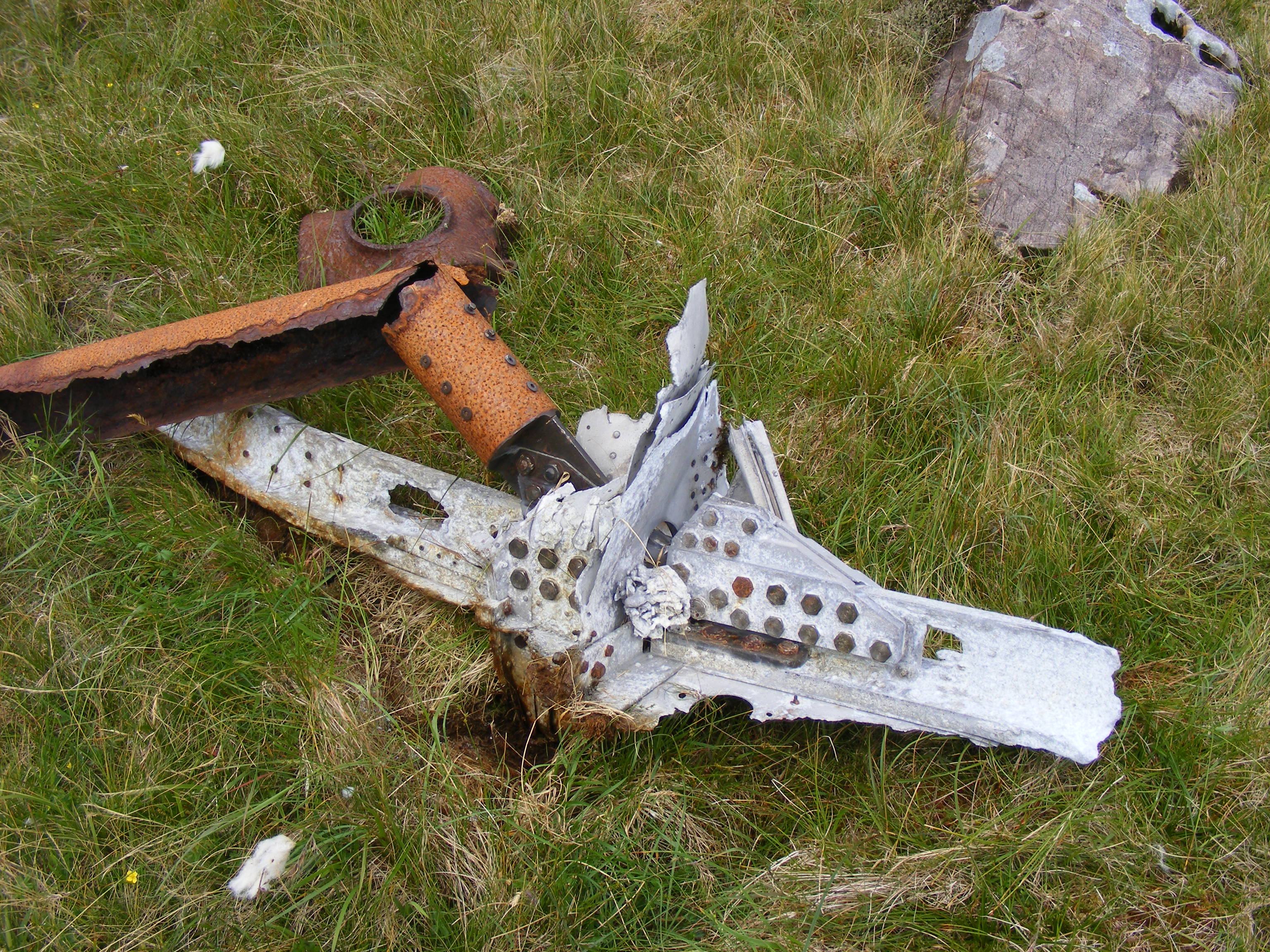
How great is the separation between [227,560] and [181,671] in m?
0.32

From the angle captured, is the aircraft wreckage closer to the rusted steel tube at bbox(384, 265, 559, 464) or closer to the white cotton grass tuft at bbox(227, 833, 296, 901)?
the rusted steel tube at bbox(384, 265, 559, 464)

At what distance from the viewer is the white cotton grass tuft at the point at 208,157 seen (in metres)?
3.30

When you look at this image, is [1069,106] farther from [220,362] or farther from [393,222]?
[220,362]

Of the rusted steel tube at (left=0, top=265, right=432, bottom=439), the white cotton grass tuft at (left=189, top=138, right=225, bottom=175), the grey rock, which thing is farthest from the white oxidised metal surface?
the grey rock

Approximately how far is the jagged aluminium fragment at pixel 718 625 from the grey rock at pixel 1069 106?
1693 millimetres

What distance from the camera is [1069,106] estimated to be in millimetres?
3395

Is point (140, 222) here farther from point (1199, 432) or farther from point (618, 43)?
point (1199, 432)

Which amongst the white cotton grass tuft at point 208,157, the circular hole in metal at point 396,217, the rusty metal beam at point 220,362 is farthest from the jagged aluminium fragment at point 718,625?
the white cotton grass tuft at point 208,157

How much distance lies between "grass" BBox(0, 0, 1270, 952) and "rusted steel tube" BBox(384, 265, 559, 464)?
0.45 meters

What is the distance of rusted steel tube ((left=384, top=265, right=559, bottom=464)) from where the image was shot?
2.22 metres

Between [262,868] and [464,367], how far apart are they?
119 cm

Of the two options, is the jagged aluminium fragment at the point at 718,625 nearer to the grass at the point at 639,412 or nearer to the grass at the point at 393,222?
the grass at the point at 639,412

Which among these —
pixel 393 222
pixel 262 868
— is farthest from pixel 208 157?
pixel 262 868

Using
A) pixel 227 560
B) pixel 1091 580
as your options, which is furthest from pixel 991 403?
pixel 227 560
